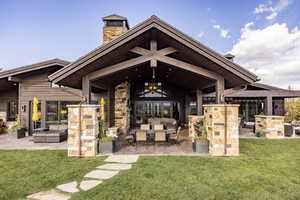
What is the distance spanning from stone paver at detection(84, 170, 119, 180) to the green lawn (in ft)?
0.69

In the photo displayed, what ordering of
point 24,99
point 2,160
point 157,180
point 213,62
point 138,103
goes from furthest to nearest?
1. point 138,103
2. point 24,99
3. point 213,62
4. point 2,160
5. point 157,180

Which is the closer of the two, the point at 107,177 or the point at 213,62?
the point at 107,177

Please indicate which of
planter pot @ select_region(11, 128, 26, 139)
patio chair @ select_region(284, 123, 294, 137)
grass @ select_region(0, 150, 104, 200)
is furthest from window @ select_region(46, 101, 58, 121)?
patio chair @ select_region(284, 123, 294, 137)

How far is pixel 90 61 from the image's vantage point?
4.68 metres

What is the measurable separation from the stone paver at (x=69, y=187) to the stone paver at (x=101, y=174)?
0.37m

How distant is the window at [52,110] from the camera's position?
30.1 ft

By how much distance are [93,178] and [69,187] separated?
1.65ft

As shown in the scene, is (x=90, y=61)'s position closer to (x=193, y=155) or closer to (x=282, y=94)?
(x=193, y=155)

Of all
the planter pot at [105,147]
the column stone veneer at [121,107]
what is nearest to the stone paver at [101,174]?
the planter pot at [105,147]

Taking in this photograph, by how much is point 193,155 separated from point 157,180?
2092 millimetres

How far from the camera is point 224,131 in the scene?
4.74 m

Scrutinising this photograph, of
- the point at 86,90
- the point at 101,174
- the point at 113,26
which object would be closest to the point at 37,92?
the point at 86,90

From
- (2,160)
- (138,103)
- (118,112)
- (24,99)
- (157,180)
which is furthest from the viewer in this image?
(138,103)

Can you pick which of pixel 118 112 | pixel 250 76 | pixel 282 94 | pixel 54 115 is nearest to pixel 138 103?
pixel 118 112
